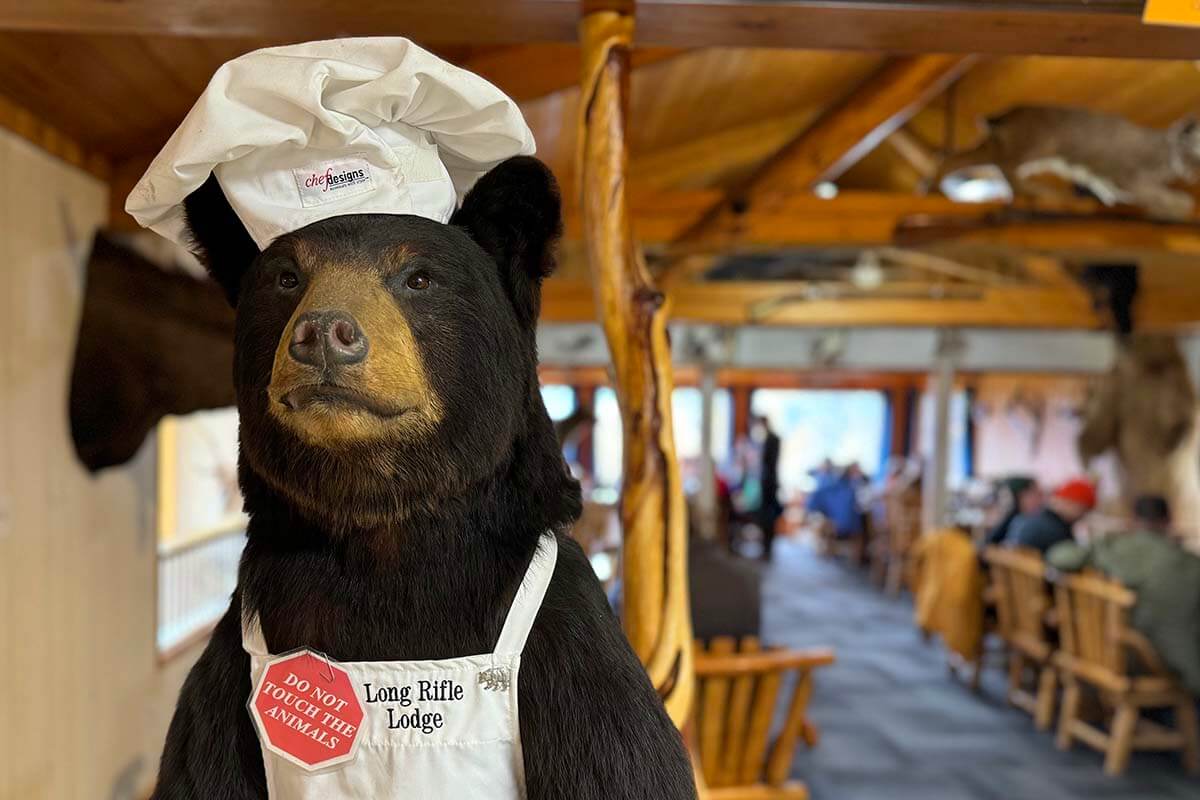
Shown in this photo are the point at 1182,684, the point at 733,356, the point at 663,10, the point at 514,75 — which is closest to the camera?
the point at 663,10

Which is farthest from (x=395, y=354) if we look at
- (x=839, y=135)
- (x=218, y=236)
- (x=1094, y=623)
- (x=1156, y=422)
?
(x=1156, y=422)

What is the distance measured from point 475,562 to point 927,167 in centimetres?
490

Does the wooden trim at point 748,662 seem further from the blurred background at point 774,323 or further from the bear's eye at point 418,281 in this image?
the bear's eye at point 418,281

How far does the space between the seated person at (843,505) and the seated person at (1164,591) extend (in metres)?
4.66

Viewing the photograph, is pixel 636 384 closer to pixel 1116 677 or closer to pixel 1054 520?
pixel 1116 677

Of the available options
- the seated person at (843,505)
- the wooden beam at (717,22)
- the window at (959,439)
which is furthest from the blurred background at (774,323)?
the window at (959,439)

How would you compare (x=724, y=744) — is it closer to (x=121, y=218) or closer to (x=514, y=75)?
(x=514, y=75)

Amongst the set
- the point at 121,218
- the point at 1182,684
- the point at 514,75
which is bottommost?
the point at 1182,684

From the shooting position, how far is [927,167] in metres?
5.12

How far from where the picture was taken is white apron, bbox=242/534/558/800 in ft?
2.58

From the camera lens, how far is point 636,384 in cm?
134

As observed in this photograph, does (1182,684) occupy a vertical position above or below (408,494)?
below

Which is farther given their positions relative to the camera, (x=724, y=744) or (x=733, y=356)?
(x=733, y=356)

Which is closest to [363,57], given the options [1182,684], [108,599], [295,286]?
[295,286]
